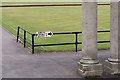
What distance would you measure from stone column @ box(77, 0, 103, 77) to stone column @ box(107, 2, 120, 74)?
672 millimetres

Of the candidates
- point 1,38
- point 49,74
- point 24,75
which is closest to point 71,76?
point 49,74

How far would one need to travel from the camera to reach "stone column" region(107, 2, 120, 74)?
13.2 meters

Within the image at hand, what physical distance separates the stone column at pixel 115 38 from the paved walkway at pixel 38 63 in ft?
4.51

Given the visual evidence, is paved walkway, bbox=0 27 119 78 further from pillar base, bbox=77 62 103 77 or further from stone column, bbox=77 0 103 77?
stone column, bbox=77 0 103 77

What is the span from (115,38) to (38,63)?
12.0ft

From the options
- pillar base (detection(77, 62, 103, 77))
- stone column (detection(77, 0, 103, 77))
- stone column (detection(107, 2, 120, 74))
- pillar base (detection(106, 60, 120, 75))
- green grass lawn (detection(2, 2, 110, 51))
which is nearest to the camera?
stone column (detection(77, 0, 103, 77))

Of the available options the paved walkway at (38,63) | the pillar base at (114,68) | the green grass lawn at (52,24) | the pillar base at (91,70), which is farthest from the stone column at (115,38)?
the green grass lawn at (52,24)

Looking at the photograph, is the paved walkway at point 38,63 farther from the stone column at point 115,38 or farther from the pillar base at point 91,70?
the stone column at point 115,38

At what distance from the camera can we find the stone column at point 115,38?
518 inches

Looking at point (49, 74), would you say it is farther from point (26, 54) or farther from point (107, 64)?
point (26, 54)

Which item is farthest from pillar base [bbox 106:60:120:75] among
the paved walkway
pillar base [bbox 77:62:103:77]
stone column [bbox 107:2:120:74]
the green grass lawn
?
the green grass lawn

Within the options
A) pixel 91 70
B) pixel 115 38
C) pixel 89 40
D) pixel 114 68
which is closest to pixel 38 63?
pixel 91 70

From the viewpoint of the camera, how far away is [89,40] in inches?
509

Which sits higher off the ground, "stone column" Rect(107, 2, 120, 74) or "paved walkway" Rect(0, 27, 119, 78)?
"stone column" Rect(107, 2, 120, 74)
